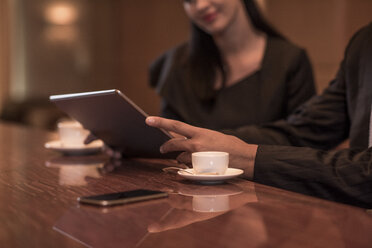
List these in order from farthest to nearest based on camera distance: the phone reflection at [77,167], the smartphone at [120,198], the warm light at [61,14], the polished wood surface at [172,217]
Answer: the warm light at [61,14] → the phone reflection at [77,167] → the smartphone at [120,198] → the polished wood surface at [172,217]

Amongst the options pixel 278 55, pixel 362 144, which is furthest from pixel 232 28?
pixel 362 144

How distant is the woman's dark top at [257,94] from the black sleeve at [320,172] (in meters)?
1.14

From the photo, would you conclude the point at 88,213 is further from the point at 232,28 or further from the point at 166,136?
the point at 232,28

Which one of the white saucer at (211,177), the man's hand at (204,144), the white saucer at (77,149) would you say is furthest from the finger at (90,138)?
the white saucer at (211,177)

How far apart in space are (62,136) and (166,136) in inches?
24.4

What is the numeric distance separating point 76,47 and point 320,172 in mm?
6408

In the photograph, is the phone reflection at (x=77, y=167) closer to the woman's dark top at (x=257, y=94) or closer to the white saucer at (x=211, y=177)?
the white saucer at (x=211, y=177)

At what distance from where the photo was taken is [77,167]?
1.46m

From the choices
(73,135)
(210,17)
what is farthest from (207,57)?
(73,135)

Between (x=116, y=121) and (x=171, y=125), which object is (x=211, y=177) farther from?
(x=116, y=121)

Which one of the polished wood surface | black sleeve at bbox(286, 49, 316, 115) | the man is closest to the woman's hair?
black sleeve at bbox(286, 49, 316, 115)

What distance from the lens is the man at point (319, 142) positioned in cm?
113

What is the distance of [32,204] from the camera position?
95cm

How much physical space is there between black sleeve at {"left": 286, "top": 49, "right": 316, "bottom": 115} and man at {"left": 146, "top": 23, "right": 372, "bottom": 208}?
444mm
